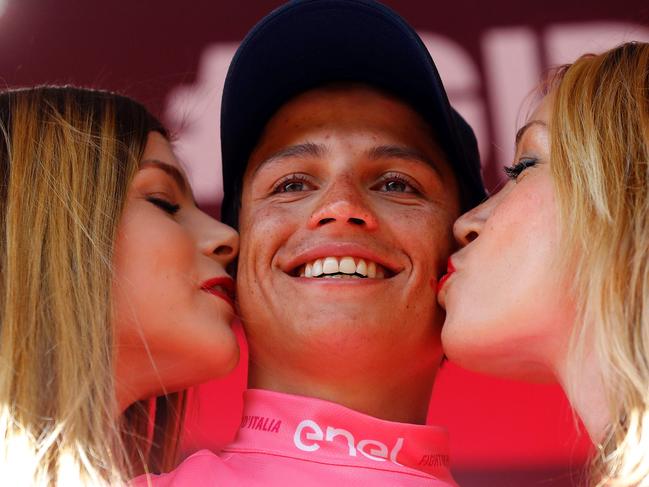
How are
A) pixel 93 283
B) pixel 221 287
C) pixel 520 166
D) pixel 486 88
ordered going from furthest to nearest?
pixel 486 88
pixel 221 287
pixel 520 166
pixel 93 283

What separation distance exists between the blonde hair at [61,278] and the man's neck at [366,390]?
26 centimetres

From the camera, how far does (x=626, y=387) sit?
4.39ft

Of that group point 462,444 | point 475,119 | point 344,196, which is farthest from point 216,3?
point 462,444

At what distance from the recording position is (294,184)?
6.00 ft

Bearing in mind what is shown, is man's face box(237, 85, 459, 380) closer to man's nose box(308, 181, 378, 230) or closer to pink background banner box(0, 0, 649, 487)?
man's nose box(308, 181, 378, 230)

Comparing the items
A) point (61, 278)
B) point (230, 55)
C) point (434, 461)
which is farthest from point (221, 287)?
point (230, 55)

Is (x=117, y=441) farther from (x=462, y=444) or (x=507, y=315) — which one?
(x=462, y=444)

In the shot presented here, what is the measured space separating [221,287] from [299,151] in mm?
252

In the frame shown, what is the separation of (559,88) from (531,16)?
85 cm

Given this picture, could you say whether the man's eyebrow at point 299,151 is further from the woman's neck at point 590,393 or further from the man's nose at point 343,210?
the woman's neck at point 590,393

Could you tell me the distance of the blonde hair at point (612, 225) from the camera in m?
1.33

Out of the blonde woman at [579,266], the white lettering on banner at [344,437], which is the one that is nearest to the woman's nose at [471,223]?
the blonde woman at [579,266]

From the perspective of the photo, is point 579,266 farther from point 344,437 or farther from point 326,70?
point 326,70

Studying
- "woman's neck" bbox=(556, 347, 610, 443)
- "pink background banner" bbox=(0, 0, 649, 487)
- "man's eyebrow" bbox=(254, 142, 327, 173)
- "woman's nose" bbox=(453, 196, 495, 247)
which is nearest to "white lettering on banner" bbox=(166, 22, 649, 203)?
"pink background banner" bbox=(0, 0, 649, 487)
